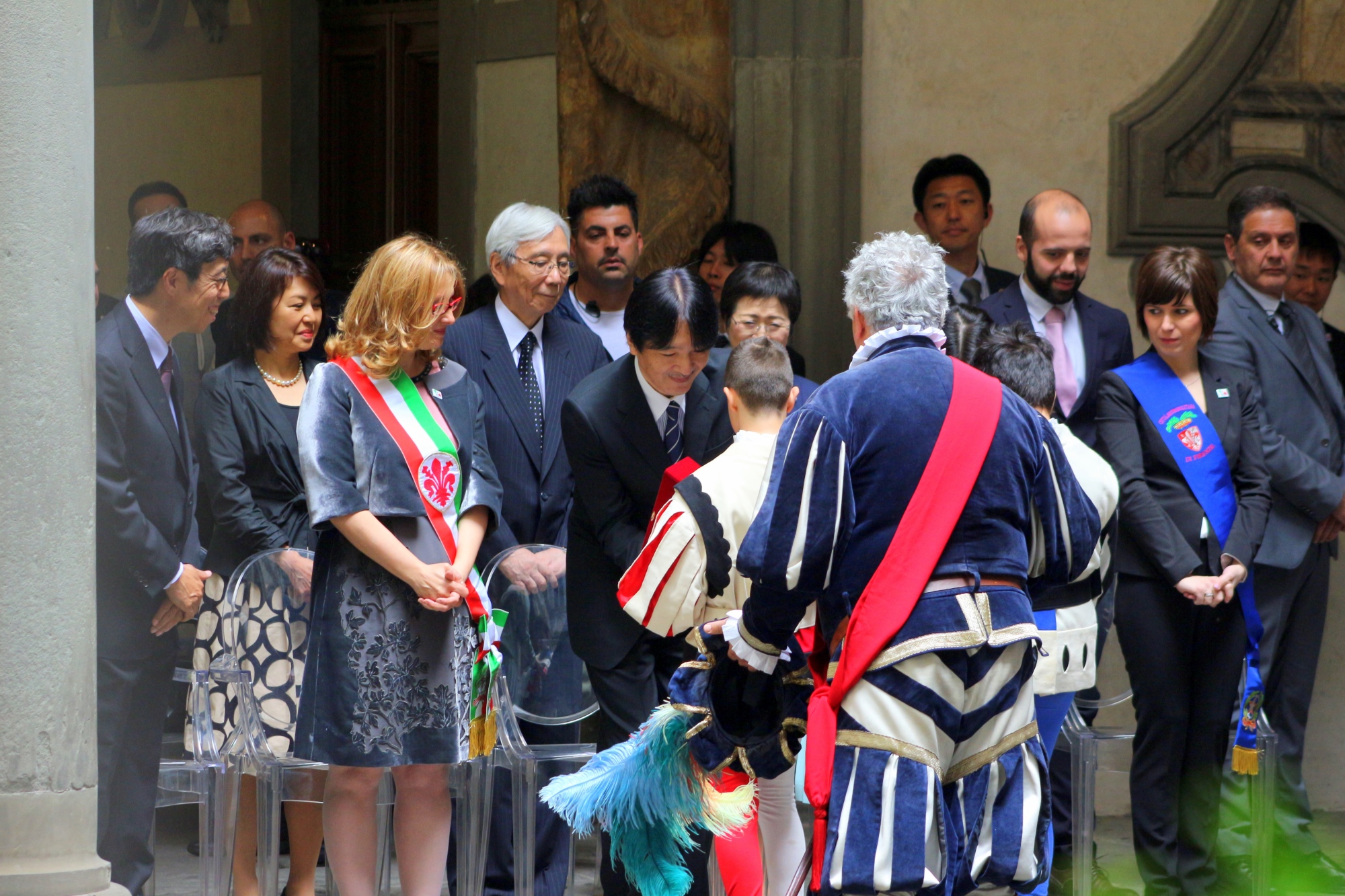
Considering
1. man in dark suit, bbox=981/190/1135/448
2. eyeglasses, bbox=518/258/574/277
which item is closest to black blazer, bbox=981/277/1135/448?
man in dark suit, bbox=981/190/1135/448

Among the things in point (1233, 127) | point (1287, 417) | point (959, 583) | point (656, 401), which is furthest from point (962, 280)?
point (959, 583)

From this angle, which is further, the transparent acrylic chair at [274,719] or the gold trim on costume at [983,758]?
the transparent acrylic chair at [274,719]

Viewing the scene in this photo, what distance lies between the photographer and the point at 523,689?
4633 millimetres

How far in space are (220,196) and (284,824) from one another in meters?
3.40

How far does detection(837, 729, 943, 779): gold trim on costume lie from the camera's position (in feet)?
9.95

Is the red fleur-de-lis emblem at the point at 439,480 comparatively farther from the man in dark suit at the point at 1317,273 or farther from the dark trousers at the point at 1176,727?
the man in dark suit at the point at 1317,273

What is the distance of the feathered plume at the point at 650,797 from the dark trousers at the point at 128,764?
1174mm

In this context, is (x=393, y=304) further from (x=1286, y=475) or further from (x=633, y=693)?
(x=1286, y=475)

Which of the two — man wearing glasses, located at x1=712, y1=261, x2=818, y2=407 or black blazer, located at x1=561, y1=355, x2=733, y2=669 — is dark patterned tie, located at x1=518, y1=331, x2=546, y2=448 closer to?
black blazer, located at x1=561, y1=355, x2=733, y2=669

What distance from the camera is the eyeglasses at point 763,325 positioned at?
4754mm

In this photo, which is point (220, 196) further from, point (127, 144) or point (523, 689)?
→ point (523, 689)

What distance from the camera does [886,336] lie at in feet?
10.5

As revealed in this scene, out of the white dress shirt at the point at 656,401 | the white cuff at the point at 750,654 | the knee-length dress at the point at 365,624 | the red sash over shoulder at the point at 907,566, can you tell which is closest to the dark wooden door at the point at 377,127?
the white dress shirt at the point at 656,401

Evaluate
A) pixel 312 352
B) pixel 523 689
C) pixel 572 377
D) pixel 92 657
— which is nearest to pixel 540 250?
pixel 572 377
